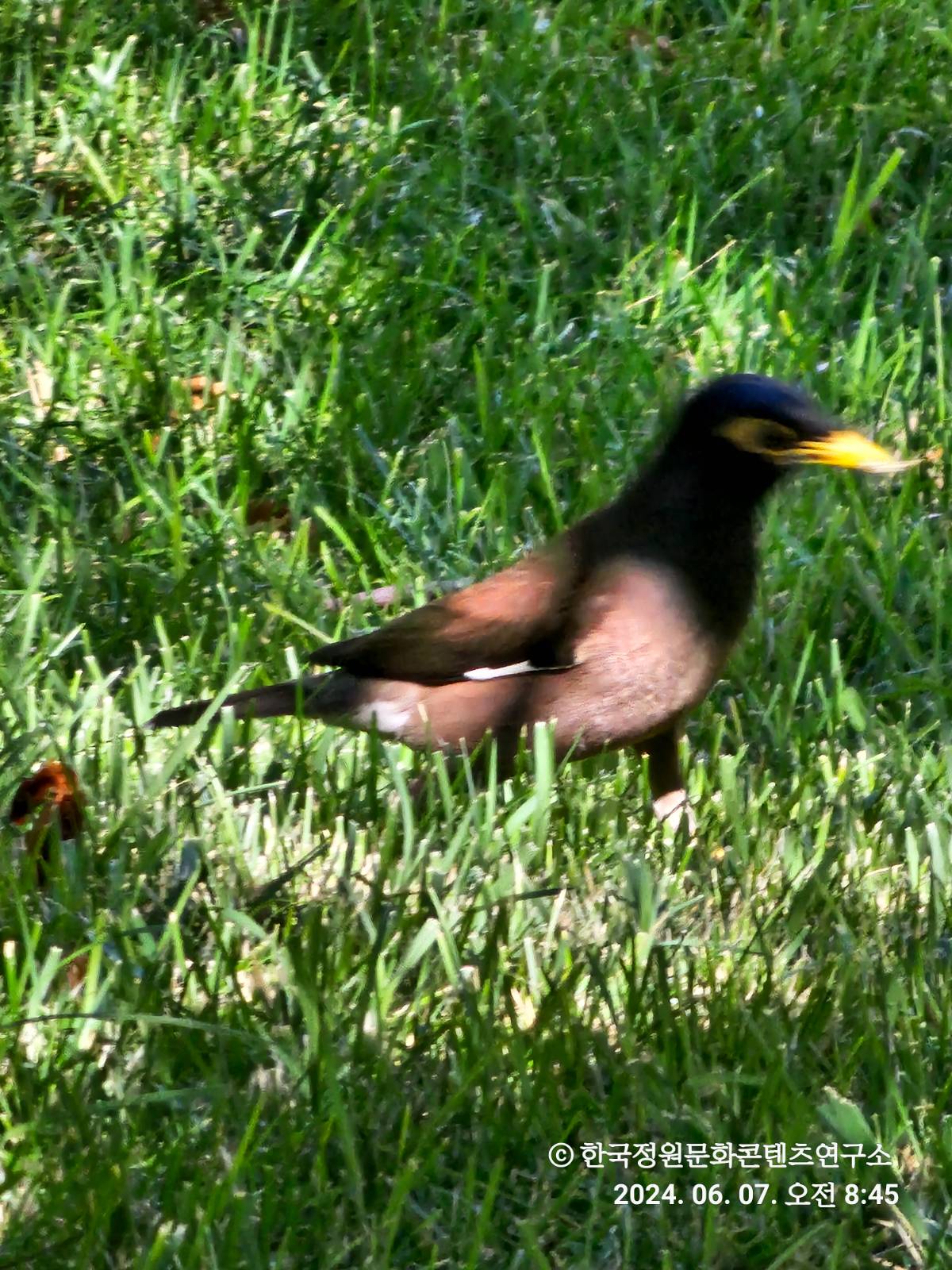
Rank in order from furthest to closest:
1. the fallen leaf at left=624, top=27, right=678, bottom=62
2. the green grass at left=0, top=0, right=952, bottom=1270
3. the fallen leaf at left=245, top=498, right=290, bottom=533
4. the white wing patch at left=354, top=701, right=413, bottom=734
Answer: the fallen leaf at left=624, top=27, right=678, bottom=62 → the fallen leaf at left=245, top=498, right=290, bottom=533 → the white wing patch at left=354, top=701, right=413, bottom=734 → the green grass at left=0, top=0, right=952, bottom=1270

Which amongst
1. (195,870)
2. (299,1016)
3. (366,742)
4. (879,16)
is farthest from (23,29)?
(299,1016)

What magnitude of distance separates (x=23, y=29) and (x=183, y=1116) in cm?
454

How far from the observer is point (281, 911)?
3502 mm

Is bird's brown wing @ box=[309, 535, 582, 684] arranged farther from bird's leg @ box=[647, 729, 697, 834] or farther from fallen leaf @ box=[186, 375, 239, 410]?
fallen leaf @ box=[186, 375, 239, 410]

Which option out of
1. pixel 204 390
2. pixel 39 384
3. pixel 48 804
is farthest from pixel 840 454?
pixel 39 384

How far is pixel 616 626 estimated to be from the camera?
3.84 m

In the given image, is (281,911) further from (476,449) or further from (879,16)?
(879,16)

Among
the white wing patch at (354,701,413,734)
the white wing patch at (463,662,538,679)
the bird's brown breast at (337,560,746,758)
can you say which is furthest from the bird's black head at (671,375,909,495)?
the white wing patch at (354,701,413,734)

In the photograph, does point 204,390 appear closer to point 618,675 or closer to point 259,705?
point 259,705

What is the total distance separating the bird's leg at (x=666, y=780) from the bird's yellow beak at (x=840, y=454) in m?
0.59

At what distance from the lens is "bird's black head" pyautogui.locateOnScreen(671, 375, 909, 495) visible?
12.5 feet

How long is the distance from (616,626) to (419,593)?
94 centimetres

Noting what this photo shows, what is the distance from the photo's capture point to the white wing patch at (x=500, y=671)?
13.0 ft

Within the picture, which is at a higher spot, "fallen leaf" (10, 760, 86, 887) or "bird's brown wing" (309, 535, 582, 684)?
"bird's brown wing" (309, 535, 582, 684)
